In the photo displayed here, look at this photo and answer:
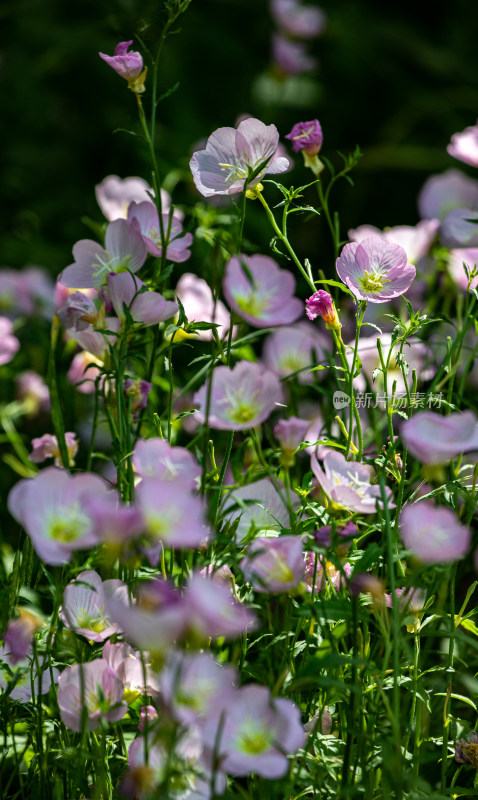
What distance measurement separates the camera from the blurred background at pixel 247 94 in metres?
1.88

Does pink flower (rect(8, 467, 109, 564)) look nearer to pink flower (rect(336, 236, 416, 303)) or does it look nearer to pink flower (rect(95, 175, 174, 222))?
pink flower (rect(336, 236, 416, 303))

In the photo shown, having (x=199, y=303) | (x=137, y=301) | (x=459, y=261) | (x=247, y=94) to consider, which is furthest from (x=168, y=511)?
(x=247, y=94)

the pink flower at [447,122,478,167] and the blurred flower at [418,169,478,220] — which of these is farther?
the blurred flower at [418,169,478,220]

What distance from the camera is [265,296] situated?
1.91 feet

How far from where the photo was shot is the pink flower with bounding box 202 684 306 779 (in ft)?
1.33

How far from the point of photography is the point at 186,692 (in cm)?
40

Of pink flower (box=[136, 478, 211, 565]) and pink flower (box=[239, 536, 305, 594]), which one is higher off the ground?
pink flower (box=[136, 478, 211, 565])

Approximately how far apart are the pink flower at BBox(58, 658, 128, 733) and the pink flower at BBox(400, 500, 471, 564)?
20 centimetres

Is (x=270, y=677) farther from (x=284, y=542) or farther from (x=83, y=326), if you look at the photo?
(x=83, y=326)

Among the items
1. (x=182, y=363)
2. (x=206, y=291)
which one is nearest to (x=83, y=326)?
(x=206, y=291)

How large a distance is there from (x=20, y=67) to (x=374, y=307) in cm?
Result: 123

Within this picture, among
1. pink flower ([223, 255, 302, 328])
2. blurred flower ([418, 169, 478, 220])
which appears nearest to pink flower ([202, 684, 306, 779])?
pink flower ([223, 255, 302, 328])

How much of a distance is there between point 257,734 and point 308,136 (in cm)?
44

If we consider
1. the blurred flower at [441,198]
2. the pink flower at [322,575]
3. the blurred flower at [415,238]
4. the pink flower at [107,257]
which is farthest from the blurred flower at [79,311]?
the blurred flower at [441,198]
